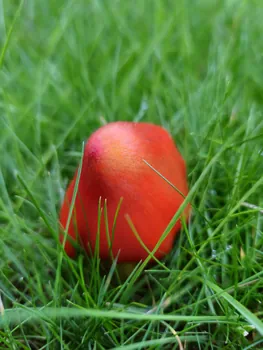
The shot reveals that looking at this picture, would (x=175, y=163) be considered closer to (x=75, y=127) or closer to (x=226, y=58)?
(x=75, y=127)

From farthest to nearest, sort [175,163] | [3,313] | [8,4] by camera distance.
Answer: [8,4] → [175,163] → [3,313]

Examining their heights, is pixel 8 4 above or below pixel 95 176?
above

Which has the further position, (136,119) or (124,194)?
(136,119)

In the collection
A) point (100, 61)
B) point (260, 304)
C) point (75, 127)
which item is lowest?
point (260, 304)

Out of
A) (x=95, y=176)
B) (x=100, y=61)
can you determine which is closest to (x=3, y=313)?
(x=95, y=176)
